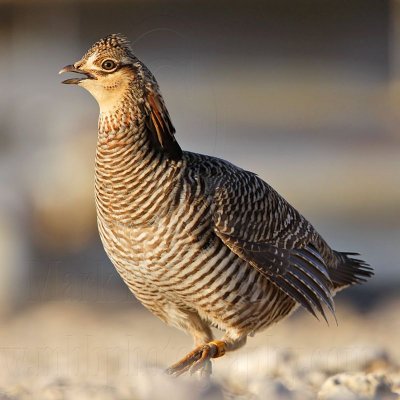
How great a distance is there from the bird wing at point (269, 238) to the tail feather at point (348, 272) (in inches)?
16.4

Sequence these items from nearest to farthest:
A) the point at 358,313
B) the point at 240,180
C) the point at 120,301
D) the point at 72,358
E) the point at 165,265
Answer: the point at 165,265, the point at 240,180, the point at 72,358, the point at 358,313, the point at 120,301

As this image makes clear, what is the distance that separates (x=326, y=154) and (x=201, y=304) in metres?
4.97

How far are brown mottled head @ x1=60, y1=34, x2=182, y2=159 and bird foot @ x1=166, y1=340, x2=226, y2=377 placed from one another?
35.4 inches

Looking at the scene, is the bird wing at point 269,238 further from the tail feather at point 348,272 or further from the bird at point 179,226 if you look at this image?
the tail feather at point 348,272

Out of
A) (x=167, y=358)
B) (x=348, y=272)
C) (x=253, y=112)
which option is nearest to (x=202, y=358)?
(x=348, y=272)

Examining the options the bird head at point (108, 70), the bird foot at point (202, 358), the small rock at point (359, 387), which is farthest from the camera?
the bird foot at point (202, 358)

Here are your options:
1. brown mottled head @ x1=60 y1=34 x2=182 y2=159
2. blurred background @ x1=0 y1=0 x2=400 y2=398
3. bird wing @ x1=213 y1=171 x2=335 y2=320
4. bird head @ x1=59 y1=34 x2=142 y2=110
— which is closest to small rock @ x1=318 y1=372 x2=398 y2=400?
bird wing @ x1=213 y1=171 x2=335 y2=320

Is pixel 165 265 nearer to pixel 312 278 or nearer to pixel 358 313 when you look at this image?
pixel 312 278

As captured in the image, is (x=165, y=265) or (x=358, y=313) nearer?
(x=165, y=265)

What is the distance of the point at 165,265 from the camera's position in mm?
4809

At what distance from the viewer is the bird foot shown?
5.12m

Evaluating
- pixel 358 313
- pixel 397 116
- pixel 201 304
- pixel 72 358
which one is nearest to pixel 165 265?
pixel 201 304

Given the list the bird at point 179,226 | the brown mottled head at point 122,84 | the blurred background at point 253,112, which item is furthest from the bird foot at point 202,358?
the blurred background at point 253,112

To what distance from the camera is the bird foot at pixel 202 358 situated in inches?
202
